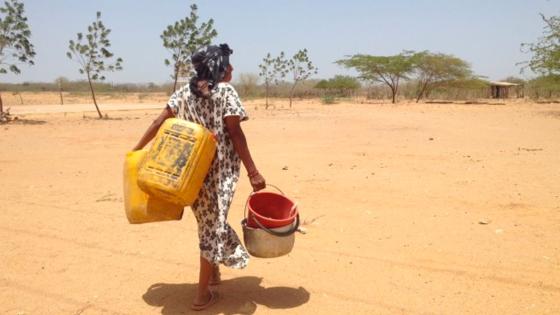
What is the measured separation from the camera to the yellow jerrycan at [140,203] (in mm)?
2996

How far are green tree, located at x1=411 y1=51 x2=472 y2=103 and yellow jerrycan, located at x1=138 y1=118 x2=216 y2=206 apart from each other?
39475 millimetres

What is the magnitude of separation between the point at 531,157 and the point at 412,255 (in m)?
5.95

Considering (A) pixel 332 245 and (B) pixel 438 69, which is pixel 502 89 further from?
(A) pixel 332 245

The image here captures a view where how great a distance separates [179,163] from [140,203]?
464mm

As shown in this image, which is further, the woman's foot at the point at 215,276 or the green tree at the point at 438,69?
the green tree at the point at 438,69

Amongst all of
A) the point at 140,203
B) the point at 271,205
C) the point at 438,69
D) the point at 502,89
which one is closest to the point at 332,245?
the point at 271,205

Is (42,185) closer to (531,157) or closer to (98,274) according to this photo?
(98,274)

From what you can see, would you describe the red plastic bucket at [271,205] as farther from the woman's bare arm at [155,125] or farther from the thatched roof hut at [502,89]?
the thatched roof hut at [502,89]

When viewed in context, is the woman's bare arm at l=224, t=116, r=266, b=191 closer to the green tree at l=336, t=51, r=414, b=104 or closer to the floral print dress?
→ the floral print dress

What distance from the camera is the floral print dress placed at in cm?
292

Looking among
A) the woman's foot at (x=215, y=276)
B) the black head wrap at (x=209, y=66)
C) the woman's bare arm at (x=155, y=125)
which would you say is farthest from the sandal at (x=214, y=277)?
the black head wrap at (x=209, y=66)

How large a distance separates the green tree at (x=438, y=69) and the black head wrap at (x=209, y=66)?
3928cm

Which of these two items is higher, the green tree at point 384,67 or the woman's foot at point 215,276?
the green tree at point 384,67

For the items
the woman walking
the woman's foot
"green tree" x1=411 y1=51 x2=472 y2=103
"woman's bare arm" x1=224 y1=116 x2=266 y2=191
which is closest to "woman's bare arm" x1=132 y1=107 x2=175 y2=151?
the woman walking
